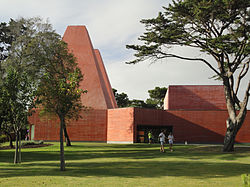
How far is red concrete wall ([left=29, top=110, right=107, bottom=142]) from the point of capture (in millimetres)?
36594

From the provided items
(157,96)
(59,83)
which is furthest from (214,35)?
(157,96)

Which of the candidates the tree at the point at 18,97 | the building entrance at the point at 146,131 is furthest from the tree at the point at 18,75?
the building entrance at the point at 146,131

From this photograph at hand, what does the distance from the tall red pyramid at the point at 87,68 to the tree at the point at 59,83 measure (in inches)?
455

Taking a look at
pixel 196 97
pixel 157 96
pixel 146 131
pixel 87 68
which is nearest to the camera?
pixel 146 131

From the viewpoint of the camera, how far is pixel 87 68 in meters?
38.5

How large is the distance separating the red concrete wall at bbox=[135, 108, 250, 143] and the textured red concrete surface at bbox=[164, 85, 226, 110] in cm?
509

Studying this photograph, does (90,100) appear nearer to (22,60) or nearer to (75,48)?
(75,48)

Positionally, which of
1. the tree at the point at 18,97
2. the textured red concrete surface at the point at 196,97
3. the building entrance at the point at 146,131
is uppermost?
the textured red concrete surface at the point at 196,97

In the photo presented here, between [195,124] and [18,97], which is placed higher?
[18,97]

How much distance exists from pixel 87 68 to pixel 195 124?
58.0ft

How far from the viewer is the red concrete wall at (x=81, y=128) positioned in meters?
36.6

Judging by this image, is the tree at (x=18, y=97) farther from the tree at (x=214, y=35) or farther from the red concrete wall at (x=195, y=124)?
the red concrete wall at (x=195, y=124)

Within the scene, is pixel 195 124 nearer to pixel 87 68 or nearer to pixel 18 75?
pixel 87 68

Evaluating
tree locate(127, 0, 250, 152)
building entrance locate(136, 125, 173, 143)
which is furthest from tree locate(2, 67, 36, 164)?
building entrance locate(136, 125, 173, 143)
